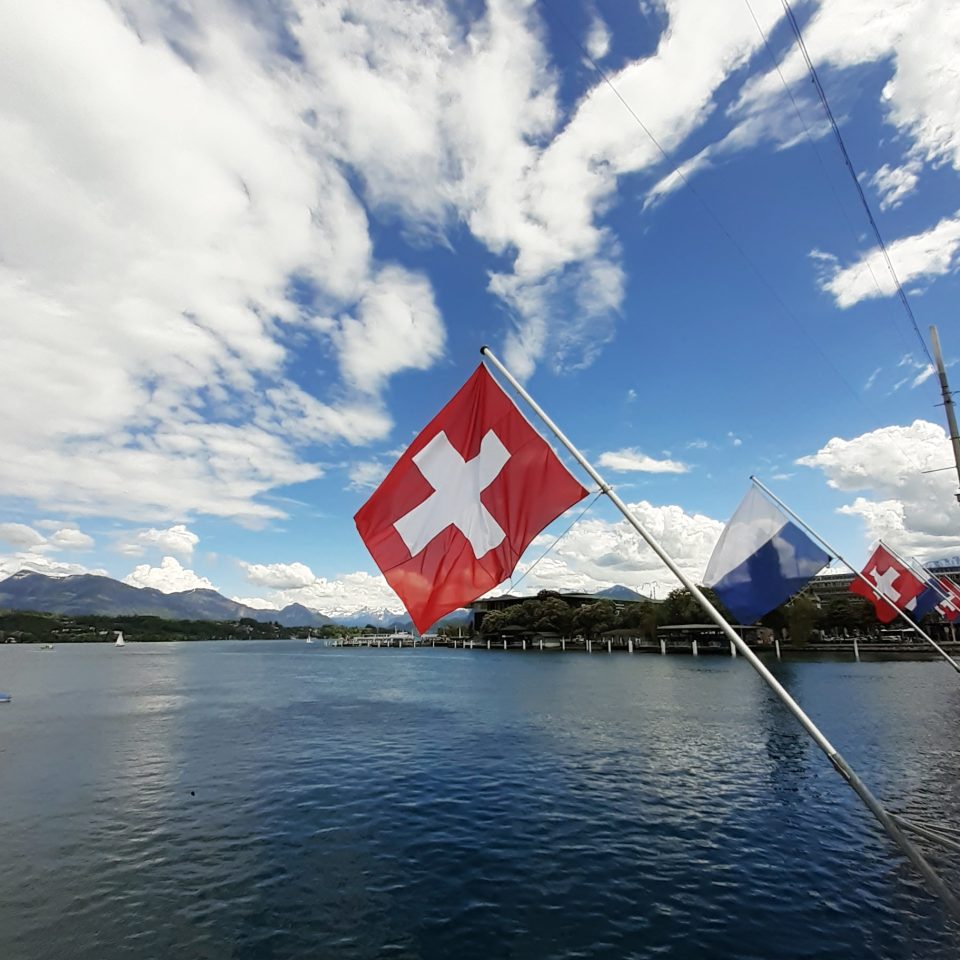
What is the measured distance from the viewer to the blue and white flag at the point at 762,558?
51.9 ft

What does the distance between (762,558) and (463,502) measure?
10003 mm

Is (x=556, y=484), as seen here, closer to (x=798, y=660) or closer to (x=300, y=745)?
(x=300, y=745)

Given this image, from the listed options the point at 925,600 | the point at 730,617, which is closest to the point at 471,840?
the point at 925,600

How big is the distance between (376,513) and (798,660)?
11846cm

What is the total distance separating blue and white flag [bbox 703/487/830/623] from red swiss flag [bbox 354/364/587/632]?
25.7 ft

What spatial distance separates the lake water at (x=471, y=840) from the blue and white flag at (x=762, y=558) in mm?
7316

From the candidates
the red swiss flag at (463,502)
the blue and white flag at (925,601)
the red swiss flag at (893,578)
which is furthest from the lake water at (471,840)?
the red swiss flag at (463,502)

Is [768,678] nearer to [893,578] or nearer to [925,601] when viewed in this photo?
[893,578]

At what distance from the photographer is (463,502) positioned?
1113 centimetres

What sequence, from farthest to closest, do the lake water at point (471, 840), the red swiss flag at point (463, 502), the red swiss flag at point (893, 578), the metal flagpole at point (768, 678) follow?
the red swiss flag at point (893, 578) < the lake water at point (471, 840) < the red swiss flag at point (463, 502) < the metal flagpole at point (768, 678)

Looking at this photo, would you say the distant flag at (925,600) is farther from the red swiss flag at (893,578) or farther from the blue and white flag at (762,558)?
the blue and white flag at (762,558)

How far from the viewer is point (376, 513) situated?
1139cm

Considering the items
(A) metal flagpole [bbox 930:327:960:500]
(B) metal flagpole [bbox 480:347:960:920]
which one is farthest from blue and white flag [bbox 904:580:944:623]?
(B) metal flagpole [bbox 480:347:960:920]

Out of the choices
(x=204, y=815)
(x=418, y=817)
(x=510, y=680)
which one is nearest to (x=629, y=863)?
(x=418, y=817)
